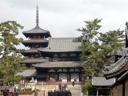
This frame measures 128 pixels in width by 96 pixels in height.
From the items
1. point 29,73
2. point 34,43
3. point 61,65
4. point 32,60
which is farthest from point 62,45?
point 29,73

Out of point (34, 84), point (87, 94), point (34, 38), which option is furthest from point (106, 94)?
point (34, 38)

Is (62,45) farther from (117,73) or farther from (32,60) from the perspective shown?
(117,73)

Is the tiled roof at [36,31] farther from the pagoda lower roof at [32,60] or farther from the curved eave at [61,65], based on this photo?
the curved eave at [61,65]

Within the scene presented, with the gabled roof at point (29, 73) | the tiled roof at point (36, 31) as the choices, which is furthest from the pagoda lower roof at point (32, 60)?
the tiled roof at point (36, 31)

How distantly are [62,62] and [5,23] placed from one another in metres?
31.3

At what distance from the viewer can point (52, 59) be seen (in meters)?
86.7

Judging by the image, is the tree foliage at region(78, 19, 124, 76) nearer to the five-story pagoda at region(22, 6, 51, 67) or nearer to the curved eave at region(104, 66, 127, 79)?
the five-story pagoda at region(22, 6, 51, 67)

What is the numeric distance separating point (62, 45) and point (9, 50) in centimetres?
3391

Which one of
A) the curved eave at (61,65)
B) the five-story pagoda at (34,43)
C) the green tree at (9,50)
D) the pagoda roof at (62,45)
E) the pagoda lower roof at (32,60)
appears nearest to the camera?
the green tree at (9,50)

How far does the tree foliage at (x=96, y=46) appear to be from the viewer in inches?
2544

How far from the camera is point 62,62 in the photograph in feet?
274

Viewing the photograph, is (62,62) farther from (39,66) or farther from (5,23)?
(5,23)

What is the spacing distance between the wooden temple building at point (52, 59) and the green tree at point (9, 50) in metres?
22.3

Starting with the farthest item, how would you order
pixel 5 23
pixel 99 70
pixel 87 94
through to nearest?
pixel 99 70 → pixel 87 94 → pixel 5 23
